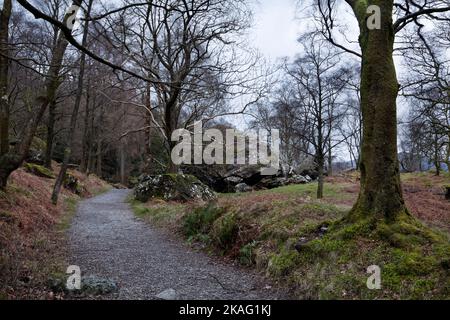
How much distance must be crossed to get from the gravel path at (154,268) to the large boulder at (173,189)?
6.03m

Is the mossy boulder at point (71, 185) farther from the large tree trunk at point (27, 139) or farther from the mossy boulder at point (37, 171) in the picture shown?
the large tree trunk at point (27, 139)

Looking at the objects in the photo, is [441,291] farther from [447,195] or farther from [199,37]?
[447,195]

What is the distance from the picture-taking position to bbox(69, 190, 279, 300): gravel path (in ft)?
17.0

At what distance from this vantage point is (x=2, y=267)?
4586 millimetres

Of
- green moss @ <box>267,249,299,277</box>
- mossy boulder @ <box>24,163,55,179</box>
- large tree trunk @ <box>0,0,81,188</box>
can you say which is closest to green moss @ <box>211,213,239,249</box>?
green moss @ <box>267,249,299,277</box>

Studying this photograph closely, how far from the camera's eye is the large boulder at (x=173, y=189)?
16188mm

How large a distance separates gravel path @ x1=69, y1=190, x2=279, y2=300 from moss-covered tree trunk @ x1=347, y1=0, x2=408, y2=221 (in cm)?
210

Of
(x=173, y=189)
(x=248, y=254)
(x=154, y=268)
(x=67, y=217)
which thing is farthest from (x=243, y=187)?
(x=154, y=268)

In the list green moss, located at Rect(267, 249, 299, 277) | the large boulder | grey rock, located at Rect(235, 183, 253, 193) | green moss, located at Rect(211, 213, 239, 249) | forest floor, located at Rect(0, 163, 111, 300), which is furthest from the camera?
grey rock, located at Rect(235, 183, 253, 193)

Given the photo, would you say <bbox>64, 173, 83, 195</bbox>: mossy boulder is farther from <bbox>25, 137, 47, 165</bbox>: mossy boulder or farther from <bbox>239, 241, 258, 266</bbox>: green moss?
<bbox>239, 241, 258, 266</bbox>: green moss

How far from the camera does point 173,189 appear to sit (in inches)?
645

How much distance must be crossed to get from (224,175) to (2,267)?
2191 cm
